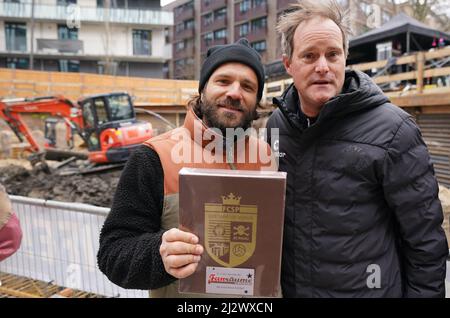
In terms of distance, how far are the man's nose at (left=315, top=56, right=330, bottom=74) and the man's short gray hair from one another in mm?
164

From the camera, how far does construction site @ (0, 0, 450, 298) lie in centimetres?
455

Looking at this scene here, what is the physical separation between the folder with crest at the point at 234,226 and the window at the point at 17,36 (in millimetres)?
36358

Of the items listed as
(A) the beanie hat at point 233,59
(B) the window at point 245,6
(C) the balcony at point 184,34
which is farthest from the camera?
(C) the balcony at point 184,34

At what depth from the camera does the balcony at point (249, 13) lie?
4061cm

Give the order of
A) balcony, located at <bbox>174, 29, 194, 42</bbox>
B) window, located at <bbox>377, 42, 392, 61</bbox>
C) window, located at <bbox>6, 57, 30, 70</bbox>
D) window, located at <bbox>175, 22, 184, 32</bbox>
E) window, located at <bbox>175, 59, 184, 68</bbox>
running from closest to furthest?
window, located at <bbox>377, 42, 392, 61</bbox> → window, located at <bbox>6, 57, 30, 70</bbox> → window, located at <bbox>175, 59, 184, 68</bbox> → balcony, located at <bbox>174, 29, 194, 42</bbox> → window, located at <bbox>175, 22, 184, 32</bbox>

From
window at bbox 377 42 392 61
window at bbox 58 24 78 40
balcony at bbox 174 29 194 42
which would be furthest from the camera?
balcony at bbox 174 29 194 42

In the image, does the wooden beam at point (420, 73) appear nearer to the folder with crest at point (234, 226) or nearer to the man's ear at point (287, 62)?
the man's ear at point (287, 62)

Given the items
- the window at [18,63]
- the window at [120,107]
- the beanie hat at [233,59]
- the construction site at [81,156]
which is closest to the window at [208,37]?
the window at [18,63]

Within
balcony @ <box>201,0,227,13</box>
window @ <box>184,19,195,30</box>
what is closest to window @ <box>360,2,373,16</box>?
balcony @ <box>201,0,227,13</box>

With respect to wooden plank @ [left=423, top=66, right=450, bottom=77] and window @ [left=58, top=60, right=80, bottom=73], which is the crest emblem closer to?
wooden plank @ [left=423, top=66, right=450, bottom=77]

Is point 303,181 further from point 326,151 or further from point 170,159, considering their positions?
point 170,159

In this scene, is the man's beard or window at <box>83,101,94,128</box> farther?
window at <box>83,101,94,128</box>

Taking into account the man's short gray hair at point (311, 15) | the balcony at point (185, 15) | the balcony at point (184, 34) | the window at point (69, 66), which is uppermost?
the balcony at point (185, 15)

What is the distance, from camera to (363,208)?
1795 mm
